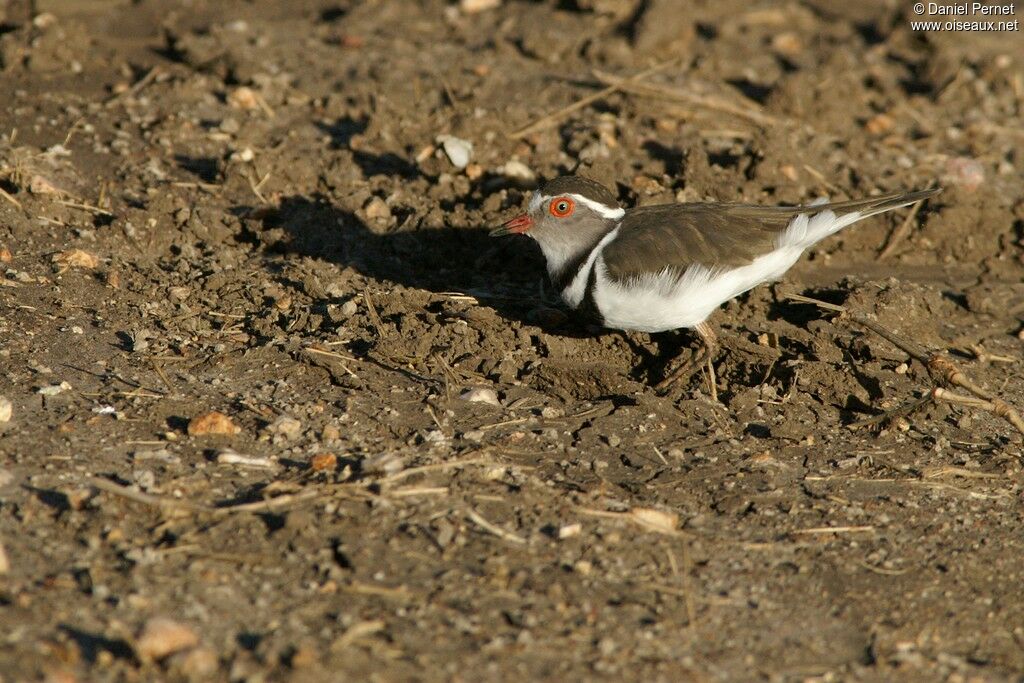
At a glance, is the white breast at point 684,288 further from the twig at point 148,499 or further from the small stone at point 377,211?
the twig at point 148,499

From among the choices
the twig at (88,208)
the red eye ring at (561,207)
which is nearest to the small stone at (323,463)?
the red eye ring at (561,207)

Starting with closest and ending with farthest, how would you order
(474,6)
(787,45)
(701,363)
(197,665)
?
(197,665)
(701,363)
(787,45)
(474,6)

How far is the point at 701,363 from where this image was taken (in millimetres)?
6512

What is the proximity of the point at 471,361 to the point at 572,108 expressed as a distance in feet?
10.5

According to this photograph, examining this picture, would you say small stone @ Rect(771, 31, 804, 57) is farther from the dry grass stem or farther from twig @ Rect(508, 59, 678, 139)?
the dry grass stem

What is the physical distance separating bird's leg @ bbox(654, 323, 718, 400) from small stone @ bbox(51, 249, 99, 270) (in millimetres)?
3486

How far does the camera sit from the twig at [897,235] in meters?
8.01

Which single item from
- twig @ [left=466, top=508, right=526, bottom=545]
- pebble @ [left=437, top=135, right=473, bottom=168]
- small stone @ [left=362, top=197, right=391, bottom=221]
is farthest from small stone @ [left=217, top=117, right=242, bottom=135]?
twig @ [left=466, top=508, right=526, bottom=545]

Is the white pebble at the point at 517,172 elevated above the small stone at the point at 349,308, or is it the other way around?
the white pebble at the point at 517,172

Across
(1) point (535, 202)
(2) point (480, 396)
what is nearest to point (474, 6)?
(1) point (535, 202)

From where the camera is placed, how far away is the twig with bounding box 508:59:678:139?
8.62 meters

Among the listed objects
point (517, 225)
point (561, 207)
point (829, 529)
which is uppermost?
point (561, 207)

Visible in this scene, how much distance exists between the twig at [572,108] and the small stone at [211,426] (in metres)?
3.84

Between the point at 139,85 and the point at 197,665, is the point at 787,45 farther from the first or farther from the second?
the point at 197,665
